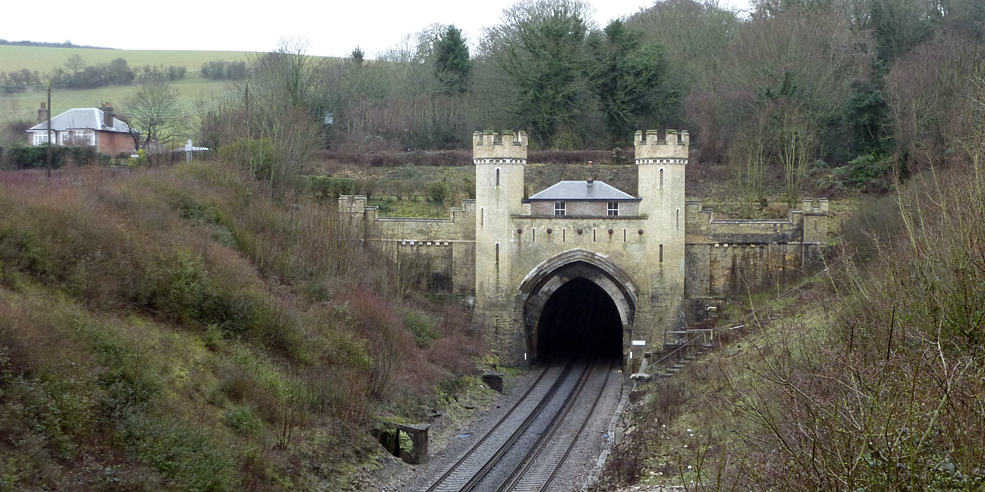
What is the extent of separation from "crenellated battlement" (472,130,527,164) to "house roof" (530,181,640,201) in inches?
56.8

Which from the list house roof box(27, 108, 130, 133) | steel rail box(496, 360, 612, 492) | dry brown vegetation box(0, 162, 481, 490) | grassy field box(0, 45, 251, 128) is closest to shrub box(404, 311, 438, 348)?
dry brown vegetation box(0, 162, 481, 490)

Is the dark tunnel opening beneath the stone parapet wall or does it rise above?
beneath

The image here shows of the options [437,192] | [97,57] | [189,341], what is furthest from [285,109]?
[97,57]

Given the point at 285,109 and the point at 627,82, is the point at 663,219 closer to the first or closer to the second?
the point at 627,82

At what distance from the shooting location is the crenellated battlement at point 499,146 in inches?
1150

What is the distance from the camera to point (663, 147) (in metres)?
28.8

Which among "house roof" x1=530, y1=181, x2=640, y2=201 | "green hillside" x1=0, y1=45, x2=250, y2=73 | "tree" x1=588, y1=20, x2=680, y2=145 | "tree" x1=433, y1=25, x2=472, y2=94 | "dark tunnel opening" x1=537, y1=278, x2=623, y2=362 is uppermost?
"green hillside" x1=0, y1=45, x2=250, y2=73

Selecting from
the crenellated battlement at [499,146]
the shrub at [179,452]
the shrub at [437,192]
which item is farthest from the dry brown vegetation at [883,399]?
the shrub at [437,192]

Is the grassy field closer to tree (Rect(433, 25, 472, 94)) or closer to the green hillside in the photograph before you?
the green hillside

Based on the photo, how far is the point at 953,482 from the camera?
6.55m

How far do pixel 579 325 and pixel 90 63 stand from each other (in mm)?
46340

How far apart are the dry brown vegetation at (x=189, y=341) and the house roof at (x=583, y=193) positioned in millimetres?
5652

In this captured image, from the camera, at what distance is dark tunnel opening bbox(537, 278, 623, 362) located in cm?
3250

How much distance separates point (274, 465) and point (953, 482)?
1064cm
